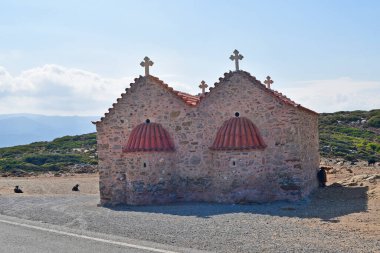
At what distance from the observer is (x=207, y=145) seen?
55.2ft

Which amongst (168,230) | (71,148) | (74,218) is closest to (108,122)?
(74,218)

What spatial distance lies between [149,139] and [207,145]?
217 centimetres

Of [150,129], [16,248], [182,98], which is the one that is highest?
[182,98]

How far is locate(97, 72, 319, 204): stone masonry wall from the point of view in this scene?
1565cm

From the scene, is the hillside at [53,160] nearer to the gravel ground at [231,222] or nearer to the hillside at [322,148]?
the hillside at [322,148]

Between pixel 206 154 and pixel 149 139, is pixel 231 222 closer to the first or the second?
pixel 206 154

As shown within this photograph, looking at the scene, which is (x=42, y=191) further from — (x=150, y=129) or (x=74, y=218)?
(x=74, y=218)

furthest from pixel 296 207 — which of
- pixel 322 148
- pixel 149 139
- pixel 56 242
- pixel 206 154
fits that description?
pixel 322 148

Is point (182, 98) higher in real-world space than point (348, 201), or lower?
higher

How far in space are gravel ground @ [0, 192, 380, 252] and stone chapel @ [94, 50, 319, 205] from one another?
968 millimetres

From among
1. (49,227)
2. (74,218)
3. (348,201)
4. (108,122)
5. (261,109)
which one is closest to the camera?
(49,227)

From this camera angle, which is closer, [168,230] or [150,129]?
[168,230]

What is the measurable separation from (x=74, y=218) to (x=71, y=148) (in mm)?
45381

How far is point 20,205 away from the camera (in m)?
16.9
